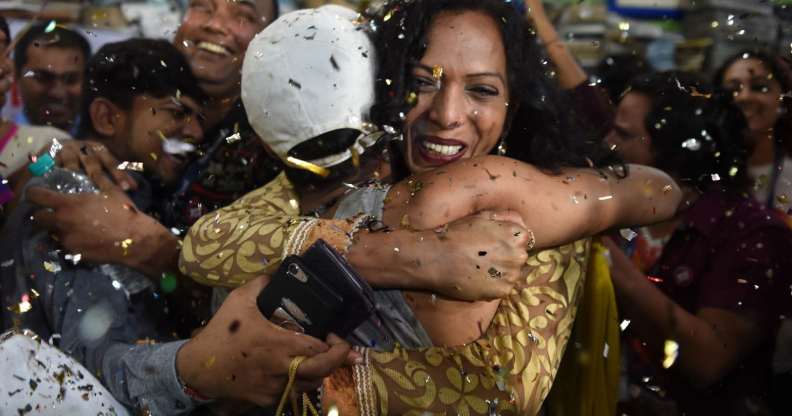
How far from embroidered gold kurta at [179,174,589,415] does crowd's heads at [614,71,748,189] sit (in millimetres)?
243

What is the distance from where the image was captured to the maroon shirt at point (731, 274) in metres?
1.36

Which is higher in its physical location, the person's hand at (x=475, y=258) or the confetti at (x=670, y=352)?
the person's hand at (x=475, y=258)

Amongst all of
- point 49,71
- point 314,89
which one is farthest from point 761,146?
point 49,71

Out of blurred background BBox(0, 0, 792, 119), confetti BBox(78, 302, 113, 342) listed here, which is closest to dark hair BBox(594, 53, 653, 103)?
blurred background BBox(0, 0, 792, 119)

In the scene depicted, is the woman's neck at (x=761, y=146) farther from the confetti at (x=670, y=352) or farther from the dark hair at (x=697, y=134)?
the confetti at (x=670, y=352)

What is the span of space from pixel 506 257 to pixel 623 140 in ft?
1.29

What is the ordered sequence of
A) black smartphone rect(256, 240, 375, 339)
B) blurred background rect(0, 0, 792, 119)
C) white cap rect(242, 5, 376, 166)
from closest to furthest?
1. black smartphone rect(256, 240, 375, 339)
2. white cap rect(242, 5, 376, 166)
3. blurred background rect(0, 0, 792, 119)

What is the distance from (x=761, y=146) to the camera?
138 centimetres

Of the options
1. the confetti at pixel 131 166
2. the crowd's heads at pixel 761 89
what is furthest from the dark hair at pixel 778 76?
the confetti at pixel 131 166

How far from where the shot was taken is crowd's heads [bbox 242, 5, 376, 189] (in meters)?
1.31

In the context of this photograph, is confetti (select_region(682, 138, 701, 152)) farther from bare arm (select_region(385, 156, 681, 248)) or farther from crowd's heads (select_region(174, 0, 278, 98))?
crowd's heads (select_region(174, 0, 278, 98))

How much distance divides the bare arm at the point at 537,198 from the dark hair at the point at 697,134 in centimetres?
7

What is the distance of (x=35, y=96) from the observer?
1.77 metres

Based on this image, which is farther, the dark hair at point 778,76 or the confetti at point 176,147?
the confetti at point 176,147
